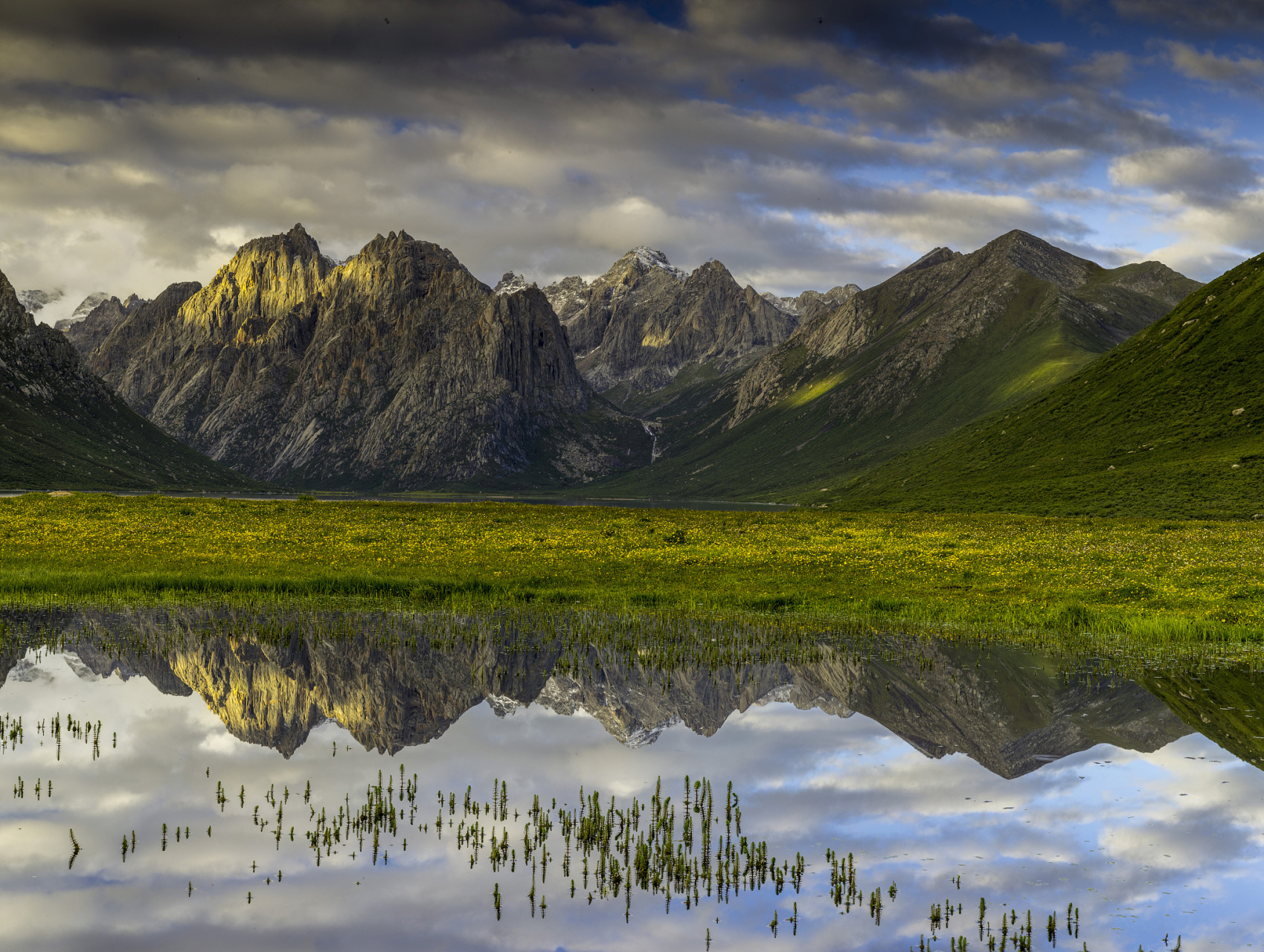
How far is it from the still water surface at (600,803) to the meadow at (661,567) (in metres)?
12.3

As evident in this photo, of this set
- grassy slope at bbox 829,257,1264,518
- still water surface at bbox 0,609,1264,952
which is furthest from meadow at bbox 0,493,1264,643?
grassy slope at bbox 829,257,1264,518

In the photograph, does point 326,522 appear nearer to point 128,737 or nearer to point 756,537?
point 756,537

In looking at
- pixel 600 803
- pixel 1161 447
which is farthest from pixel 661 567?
pixel 1161 447

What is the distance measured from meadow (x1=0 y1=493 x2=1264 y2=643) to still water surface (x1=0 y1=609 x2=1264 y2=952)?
12.3 meters

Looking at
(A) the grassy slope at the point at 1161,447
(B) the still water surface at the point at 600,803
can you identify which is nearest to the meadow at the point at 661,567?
(B) the still water surface at the point at 600,803

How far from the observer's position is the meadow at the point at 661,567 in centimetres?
4112

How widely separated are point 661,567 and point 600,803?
37.1 meters

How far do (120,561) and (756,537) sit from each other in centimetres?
4366

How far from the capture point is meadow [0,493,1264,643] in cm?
4112

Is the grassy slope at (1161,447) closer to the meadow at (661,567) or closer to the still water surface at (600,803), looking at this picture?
the meadow at (661,567)

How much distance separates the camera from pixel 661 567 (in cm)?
5425

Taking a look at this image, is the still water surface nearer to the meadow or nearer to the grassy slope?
the meadow

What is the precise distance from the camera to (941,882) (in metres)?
14.2

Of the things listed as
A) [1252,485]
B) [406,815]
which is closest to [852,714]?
[406,815]
